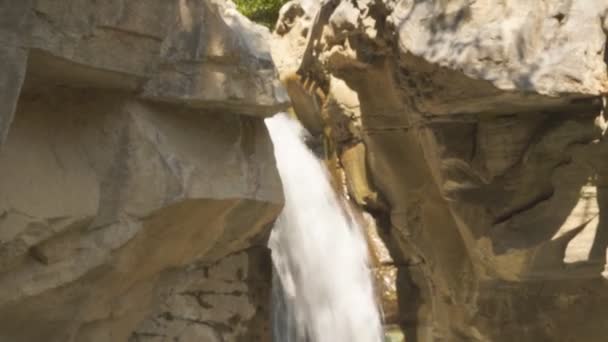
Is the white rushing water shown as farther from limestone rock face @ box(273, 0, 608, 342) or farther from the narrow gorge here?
limestone rock face @ box(273, 0, 608, 342)

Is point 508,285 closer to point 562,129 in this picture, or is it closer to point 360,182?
point 562,129

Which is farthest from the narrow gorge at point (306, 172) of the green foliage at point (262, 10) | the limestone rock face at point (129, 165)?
the green foliage at point (262, 10)

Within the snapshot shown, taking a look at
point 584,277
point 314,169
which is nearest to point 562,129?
point 584,277

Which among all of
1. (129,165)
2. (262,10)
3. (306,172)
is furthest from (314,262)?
(262,10)

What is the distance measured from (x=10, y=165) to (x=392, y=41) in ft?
8.73

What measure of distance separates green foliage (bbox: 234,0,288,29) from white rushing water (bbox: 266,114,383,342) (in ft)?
10.1

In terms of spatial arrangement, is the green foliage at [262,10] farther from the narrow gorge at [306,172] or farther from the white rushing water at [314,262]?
the white rushing water at [314,262]

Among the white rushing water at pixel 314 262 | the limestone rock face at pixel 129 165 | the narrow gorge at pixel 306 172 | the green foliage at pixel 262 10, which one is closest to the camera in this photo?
the limestone rock face at pixel 129 165

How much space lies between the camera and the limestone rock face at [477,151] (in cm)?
482

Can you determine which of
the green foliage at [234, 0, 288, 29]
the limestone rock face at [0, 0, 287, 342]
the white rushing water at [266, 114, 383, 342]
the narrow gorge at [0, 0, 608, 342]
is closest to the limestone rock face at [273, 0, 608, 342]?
the narrow gorge at [0, 0, 608, 342]

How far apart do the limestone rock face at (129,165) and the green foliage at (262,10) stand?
5628mm

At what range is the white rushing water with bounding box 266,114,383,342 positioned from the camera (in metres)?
6.12

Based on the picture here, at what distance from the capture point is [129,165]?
12.4 feet

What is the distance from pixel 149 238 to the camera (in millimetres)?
3949
